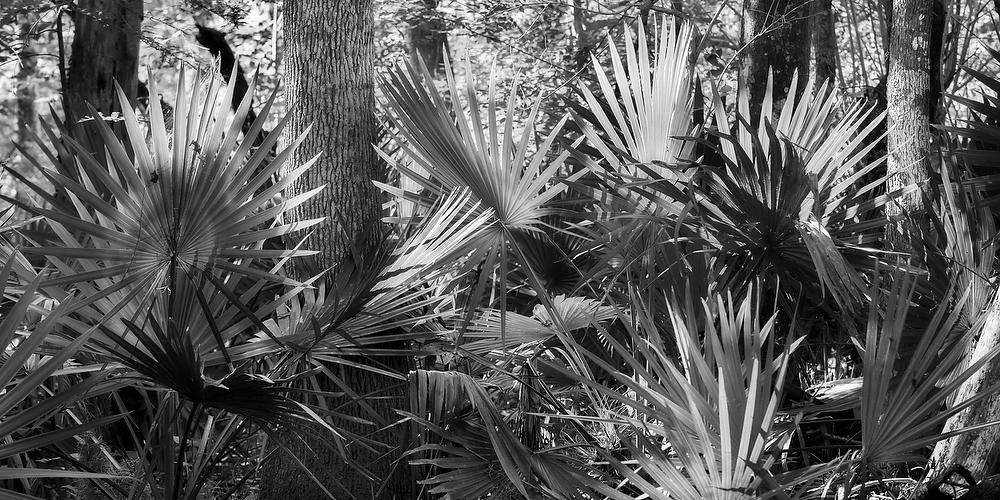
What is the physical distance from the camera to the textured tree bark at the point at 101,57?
620 centimetres

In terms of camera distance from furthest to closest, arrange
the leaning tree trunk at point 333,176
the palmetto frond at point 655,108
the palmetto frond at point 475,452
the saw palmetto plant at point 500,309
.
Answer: the palmetto frond at point 655,108
the leaning tree trunk at point 333,176
the palmetto frond at point 475,452
the saw palmetto plant at point 500,309

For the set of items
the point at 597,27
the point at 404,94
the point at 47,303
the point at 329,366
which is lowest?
the point at 329,366

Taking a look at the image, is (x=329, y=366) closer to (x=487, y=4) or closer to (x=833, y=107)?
(x=833, y=107)

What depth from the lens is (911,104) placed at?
12.7ft

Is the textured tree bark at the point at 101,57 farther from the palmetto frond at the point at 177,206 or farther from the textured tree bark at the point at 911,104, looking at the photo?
the textured tree bark at the point at 911,104

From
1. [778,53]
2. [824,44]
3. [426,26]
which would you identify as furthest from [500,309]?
[426,26]

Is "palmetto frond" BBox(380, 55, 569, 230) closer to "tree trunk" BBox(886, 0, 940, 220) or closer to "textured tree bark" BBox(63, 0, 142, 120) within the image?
"tree trunk" BBox(886, 0, 940, 220)

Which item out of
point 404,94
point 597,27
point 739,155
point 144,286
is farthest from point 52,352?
point 597,27

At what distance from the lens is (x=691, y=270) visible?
121 inches

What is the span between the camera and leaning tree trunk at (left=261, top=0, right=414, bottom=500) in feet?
10.2

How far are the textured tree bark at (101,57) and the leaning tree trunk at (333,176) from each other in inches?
142

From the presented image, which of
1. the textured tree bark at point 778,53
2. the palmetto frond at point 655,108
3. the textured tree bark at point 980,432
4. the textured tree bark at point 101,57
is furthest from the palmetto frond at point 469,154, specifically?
the textured tree bark at point 101,57

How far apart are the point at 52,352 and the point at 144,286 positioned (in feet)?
0.93

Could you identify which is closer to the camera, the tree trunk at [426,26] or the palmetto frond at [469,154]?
the palmetto frond at [469,154]
